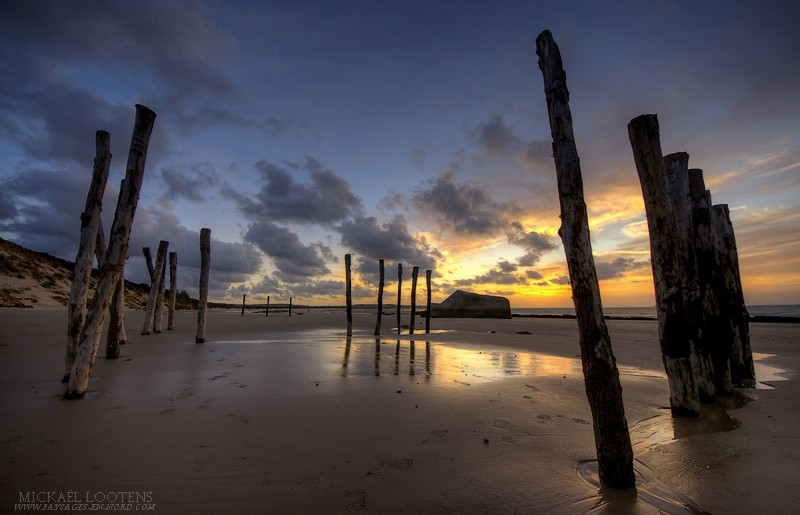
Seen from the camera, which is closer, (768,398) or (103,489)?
(103,489)

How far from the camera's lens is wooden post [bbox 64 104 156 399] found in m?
4.94

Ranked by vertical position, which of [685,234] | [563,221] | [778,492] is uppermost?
[685,234]

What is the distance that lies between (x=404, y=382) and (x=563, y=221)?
418 centimetres

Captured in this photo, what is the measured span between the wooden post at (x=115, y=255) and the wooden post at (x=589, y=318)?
19.9 feet

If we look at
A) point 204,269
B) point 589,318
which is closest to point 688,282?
point 589,318

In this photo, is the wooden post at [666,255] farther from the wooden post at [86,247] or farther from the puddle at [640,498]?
the wooden post at [86,247]

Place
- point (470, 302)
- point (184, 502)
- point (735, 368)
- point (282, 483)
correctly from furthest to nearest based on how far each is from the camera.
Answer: point (470, 302), point (735, 368), point (282, 483), point (184, 502)

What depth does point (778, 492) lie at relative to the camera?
2.83 meters

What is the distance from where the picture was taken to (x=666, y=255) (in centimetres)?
480

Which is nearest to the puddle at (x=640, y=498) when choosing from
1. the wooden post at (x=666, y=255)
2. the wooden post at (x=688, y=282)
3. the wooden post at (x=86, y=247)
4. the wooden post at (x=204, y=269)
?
the wooden post at (x=666, y=255)

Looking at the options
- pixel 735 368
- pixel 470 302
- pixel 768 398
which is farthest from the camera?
pixel 470 302

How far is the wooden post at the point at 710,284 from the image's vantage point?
5984 mm

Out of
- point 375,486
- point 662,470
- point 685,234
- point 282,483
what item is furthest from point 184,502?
point 685,234

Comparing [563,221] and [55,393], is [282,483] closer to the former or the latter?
[563,221]
